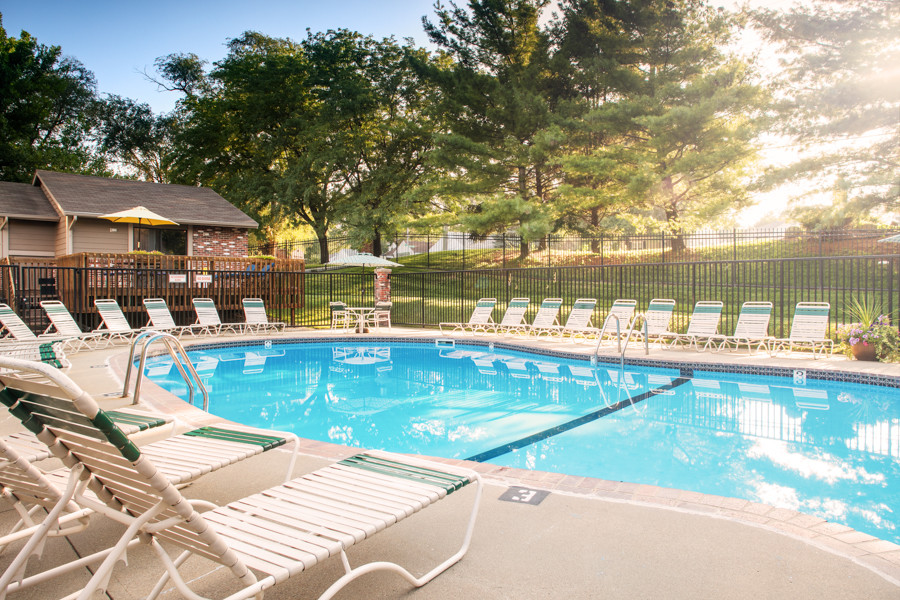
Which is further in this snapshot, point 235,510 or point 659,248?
point 659,248

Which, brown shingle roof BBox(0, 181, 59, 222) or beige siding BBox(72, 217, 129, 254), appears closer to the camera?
brown shingle roof BBox(0, 181, 59, 222)

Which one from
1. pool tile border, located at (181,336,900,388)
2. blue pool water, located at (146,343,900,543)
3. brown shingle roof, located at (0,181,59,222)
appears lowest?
blue pool water, located at (146,343,900,543)

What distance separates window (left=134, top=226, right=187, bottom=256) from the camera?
19.5 meters

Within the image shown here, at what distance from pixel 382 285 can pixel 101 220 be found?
10.3 metres

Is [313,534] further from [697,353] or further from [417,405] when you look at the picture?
[697,353]

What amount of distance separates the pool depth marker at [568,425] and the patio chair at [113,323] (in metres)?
9.44

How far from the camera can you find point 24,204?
18344mm

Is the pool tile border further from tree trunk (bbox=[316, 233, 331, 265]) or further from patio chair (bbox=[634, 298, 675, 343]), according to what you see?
tree trunk (bbox=[316, 233, 331, 265])

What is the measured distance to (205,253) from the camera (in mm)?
19766

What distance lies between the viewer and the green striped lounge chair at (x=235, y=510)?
1573mm

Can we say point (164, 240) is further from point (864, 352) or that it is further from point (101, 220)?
point (864, 352)

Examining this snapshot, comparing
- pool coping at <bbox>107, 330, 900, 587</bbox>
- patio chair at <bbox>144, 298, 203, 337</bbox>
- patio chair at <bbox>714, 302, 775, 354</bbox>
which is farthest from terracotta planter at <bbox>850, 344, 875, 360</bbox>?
patio chair at <bbox>144, 298, 203, 337</bbox>

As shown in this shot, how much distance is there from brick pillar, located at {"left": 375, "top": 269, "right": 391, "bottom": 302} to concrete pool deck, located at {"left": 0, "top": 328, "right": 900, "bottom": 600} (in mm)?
12011

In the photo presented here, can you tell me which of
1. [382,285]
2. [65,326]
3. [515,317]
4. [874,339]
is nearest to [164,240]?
[382,285]
